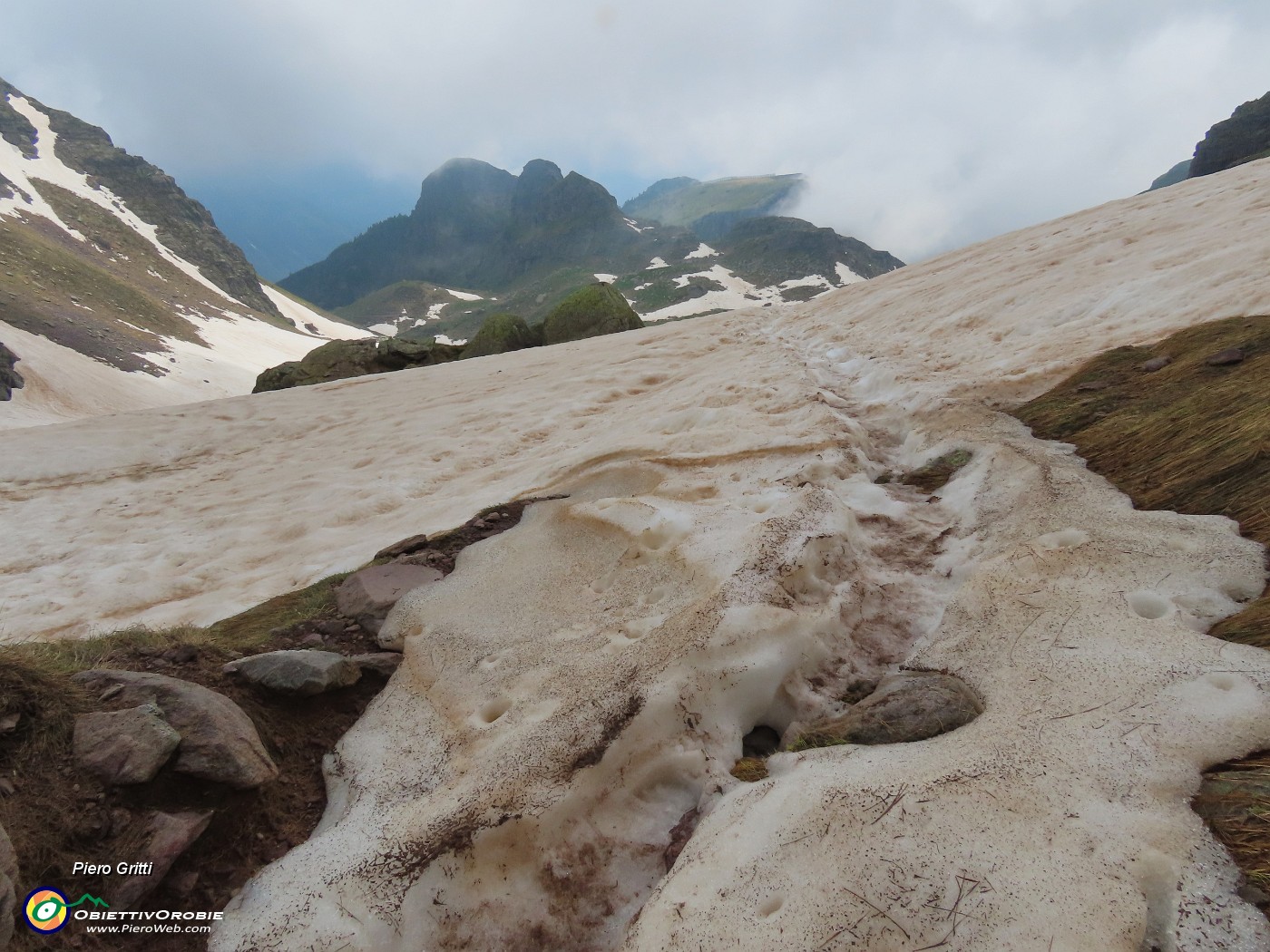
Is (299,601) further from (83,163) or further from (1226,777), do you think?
(83,163)

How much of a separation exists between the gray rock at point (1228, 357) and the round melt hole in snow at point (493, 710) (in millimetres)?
8575

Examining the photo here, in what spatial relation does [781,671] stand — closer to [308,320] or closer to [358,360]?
[358,360]

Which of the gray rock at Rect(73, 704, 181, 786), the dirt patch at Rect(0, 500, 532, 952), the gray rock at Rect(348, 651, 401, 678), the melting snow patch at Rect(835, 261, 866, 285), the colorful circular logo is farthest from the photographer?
the melting snow patch at Rect(835, 261, 866, 285)

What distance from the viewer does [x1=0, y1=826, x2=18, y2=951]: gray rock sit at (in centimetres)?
269

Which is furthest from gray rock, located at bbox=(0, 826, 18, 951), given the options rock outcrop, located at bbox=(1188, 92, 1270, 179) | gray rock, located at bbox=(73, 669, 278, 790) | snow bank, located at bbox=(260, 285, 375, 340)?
snow bank, located at bbox=(260, 285, 375, 340)

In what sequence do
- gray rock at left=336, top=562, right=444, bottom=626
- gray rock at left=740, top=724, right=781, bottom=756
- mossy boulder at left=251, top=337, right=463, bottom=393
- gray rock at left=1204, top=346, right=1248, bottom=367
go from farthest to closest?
mossy boulder at left=251, top=337, right=463, bottom=393 < gray rock at left=1204, top=346, right=1248, bottom=367 < gray rock at left=336, top=562, right=444, bottom=626 < gray rock at left=740, top=724, right=781, bottom=756

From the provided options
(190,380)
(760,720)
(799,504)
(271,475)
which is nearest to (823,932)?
(760,720)

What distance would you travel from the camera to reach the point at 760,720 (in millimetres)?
4648

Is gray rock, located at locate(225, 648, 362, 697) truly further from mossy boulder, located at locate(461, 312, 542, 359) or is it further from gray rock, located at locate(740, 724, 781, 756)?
mossy boulder, located at locate(461, 312, 542, 359)

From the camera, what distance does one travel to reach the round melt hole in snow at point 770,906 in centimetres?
300

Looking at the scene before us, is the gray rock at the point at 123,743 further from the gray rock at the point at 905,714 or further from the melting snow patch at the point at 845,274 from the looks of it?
the melting snow patch at the point at 845,274

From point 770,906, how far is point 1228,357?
8061 mm

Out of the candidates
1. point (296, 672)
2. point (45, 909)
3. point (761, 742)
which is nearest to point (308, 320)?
point (296, 672)

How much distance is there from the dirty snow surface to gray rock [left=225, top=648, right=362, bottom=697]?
49cm
